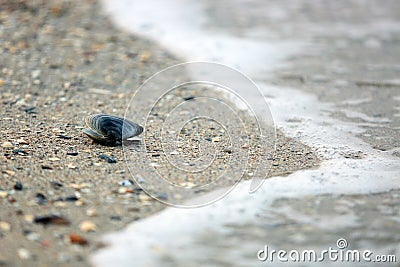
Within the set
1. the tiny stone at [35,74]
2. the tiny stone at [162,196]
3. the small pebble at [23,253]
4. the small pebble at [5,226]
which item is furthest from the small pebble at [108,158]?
the tiny stone at [35,74]

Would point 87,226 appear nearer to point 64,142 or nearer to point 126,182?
point 126,182

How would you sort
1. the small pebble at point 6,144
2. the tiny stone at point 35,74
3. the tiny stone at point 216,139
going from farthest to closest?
the tiny stone at point 35,74 → the tiny stone at point 216,139 → the small pebble at point 6,144

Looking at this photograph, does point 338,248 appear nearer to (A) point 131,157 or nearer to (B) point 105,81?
(A) point 131,157

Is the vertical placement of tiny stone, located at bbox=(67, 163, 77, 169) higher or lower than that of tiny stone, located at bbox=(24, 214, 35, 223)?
higher

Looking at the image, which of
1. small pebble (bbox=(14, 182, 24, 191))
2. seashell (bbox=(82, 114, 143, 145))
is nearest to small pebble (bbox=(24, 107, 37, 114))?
seashell (bbox=(82, 114, 143, 145))

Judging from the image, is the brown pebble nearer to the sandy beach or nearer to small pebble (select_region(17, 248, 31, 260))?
the sandy beach

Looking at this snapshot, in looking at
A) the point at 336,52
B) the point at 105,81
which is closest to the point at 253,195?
the point at 105,81

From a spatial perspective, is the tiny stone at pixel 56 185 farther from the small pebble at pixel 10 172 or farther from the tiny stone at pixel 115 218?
the tiny stone at pixel 115 218
